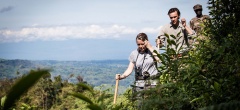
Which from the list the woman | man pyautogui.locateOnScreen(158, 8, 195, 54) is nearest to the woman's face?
the woman

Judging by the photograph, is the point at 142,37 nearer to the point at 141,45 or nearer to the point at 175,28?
the point at 141,45

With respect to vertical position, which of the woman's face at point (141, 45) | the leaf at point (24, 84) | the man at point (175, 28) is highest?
the man at point (175, 28)

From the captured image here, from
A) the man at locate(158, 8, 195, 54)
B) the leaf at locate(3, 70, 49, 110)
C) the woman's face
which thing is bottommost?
the leaf at locate(3, 70, 49, 110)

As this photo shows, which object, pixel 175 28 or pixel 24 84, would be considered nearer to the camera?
pixel 24 84

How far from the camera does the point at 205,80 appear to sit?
358 cm

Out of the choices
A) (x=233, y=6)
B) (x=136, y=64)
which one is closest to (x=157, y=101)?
(x=233, y=6)

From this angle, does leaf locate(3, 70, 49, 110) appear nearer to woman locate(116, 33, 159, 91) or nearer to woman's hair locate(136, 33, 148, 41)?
woman locate(116, 33, 159, 91)

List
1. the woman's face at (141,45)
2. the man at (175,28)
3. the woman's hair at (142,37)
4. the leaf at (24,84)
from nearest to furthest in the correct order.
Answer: the leaf at (24,84) < the woman's hair at (142,37) < the woman's face at (141,45) < the man at (175,28)

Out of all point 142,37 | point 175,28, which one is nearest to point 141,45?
point 142,37

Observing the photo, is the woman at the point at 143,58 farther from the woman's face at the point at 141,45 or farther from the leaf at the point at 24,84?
the leaf at the point at 24,84

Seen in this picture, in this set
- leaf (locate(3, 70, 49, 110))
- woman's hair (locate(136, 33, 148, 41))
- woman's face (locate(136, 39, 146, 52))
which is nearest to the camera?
leaf (locate(3, 70, 49, 110))

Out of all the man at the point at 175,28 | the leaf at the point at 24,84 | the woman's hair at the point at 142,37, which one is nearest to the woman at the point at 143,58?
the woman's hair at the point at 142,37

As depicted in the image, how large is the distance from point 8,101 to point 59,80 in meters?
54.5

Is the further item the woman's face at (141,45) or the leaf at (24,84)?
the woman's face at (141,45)
